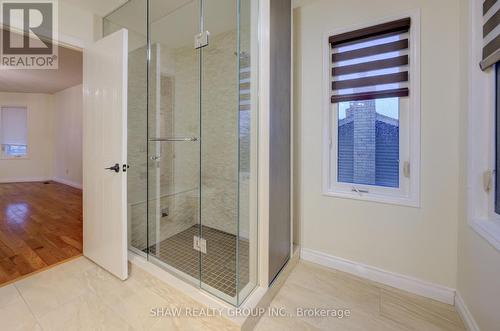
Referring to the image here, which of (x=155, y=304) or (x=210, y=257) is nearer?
(x=155, y=304)

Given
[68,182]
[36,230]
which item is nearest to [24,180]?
[68,182]

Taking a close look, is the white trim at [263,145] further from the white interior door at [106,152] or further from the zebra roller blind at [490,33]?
the zebra roller blind at [490,33]

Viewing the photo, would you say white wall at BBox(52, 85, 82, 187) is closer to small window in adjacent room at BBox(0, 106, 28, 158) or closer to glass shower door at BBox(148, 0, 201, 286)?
small window in adjacent room at BBox(0, 106, 28, 158)

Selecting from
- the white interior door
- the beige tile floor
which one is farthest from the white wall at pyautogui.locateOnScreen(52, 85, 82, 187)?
the beige tile floor

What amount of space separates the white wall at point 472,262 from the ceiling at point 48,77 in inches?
171

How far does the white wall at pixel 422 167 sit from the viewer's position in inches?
63.0

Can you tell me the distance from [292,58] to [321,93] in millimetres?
409

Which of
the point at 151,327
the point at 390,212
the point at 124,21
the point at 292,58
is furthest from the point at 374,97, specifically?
the point at 124,21

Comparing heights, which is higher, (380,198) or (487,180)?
(487,180)

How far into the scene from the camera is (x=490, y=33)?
1.24m

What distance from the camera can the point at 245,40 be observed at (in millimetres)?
1544

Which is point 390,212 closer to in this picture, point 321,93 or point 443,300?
point 443,300

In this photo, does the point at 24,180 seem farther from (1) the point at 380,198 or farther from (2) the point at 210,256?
(1) the point at 380,198

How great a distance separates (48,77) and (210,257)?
5.22 m
